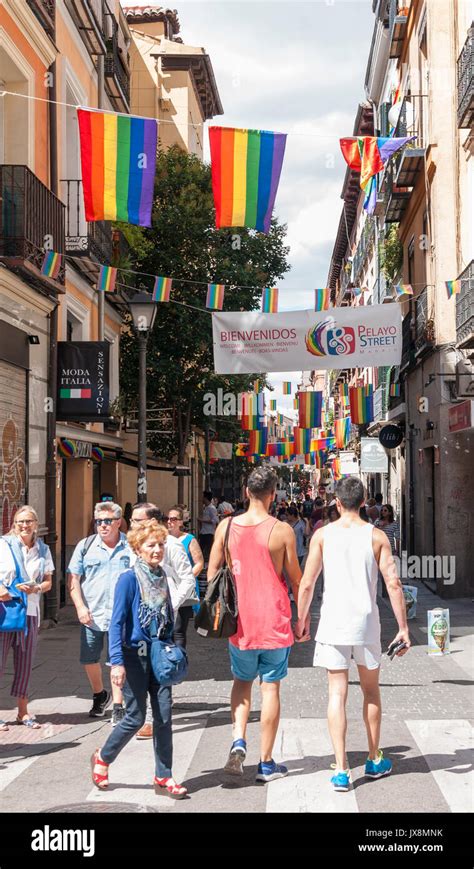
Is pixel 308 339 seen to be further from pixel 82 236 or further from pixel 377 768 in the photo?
pixel 377 768

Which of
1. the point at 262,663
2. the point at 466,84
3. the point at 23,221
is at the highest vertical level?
the point at 466,84

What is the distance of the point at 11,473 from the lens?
1255 centimetres

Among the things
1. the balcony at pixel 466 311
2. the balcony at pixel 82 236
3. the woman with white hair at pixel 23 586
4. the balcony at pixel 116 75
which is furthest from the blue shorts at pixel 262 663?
the balcony at pixel 116 75

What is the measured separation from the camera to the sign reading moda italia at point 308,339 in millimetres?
15695

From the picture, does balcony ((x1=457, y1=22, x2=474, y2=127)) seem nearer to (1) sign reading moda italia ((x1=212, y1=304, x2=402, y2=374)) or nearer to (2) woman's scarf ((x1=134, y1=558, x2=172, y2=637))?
(1) sign reading moda italia ((x1=212, y1=304, x2=402, y2=374))

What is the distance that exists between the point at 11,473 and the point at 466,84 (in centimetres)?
949

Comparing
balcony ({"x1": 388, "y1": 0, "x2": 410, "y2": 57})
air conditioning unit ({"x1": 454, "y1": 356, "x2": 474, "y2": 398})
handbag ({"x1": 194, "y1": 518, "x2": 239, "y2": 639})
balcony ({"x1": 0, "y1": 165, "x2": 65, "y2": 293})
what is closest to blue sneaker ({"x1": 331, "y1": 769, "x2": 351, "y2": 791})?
handbag ({"x1": 194, "y1": 518, "x2": 239, "y2": 639})

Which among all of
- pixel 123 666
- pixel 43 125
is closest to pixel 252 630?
pixel 123 666

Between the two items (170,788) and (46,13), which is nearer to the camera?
(170,788)

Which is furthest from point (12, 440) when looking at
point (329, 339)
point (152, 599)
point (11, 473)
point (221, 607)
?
point (152, 599)

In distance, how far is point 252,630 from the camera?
19.5ft

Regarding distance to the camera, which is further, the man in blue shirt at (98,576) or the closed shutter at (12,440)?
the closed shutter at (12,440)

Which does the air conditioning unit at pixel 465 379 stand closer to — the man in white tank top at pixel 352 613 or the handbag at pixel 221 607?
the man in white tank top at pixel 352 613

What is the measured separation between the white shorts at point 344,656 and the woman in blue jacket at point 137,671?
96 cm
